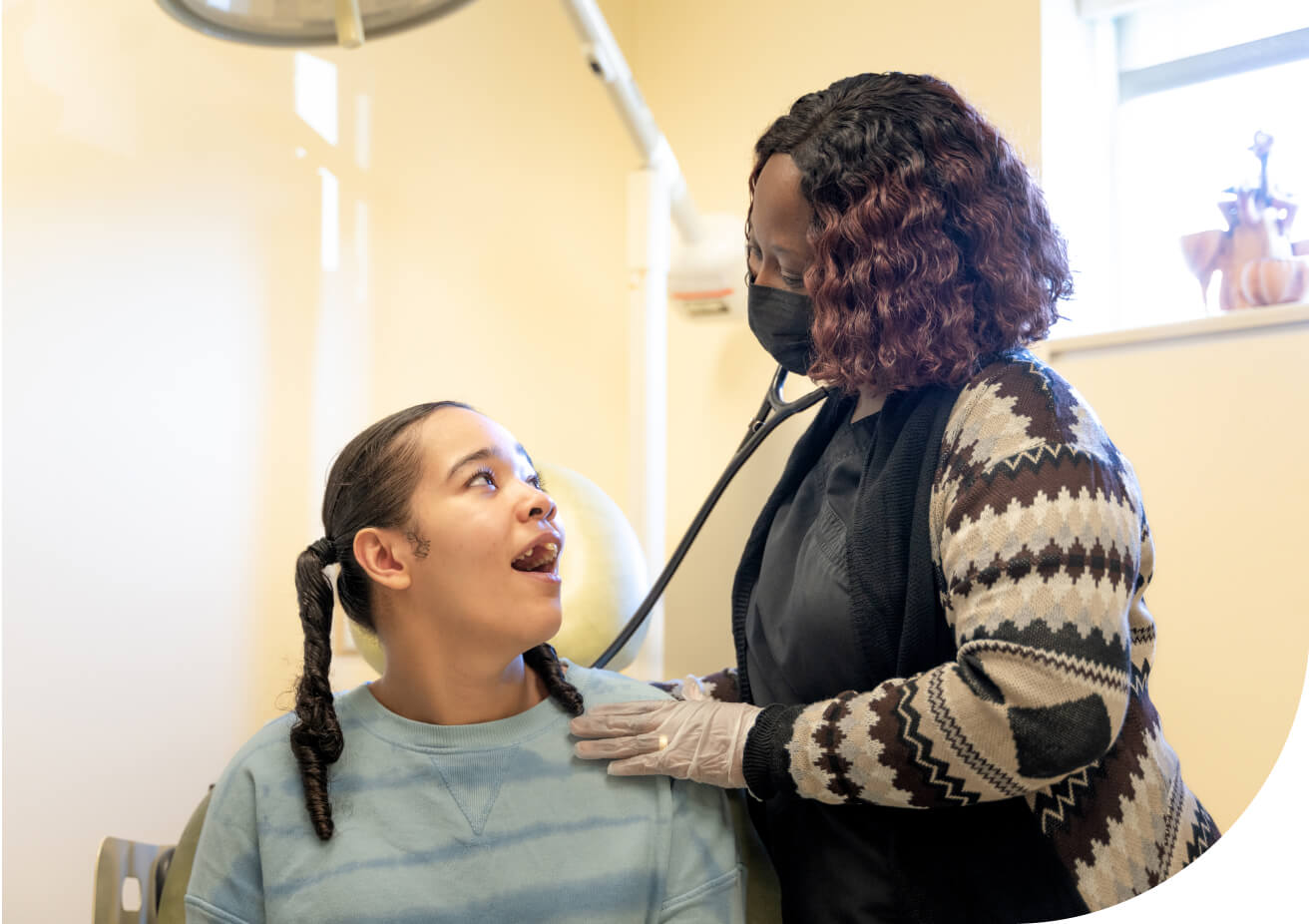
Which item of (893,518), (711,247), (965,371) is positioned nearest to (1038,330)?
(965,371)

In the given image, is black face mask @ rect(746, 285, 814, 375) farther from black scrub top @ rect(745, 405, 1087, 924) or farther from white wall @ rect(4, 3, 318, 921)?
white wall @ rect(4, 3, 318, 921)

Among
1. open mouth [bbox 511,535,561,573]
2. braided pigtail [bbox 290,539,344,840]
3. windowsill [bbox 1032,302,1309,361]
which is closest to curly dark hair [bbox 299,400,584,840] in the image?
braided pigtail [bbox 290,539,344,840]

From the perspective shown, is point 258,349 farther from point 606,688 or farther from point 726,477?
point 606,688

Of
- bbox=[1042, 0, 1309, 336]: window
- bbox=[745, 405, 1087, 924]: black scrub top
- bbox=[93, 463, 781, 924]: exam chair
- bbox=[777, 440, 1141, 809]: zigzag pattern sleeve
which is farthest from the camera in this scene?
bbox=[1042, 0, 1309, 336]: window

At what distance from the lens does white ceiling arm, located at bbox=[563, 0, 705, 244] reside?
190cm

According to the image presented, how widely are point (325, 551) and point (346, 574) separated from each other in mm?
46

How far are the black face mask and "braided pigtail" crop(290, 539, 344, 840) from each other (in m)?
0.54

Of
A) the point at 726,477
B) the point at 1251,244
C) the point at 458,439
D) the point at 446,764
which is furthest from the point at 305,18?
the point at 1251,244

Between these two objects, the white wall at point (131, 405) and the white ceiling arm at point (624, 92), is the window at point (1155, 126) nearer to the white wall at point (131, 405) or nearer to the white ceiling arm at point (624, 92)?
the white ceiling arm at point (624, 92)

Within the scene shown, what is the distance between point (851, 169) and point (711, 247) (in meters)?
1.24

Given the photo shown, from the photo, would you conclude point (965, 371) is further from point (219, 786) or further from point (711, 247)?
point (711, 247)

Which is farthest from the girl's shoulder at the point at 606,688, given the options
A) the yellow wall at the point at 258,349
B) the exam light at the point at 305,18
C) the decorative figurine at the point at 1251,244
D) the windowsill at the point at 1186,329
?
the decorative figurine at the point at 1251,244

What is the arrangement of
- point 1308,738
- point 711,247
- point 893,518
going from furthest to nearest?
point 711,247
point 893,518
point 1308,738

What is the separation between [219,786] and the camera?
1.12 meters
